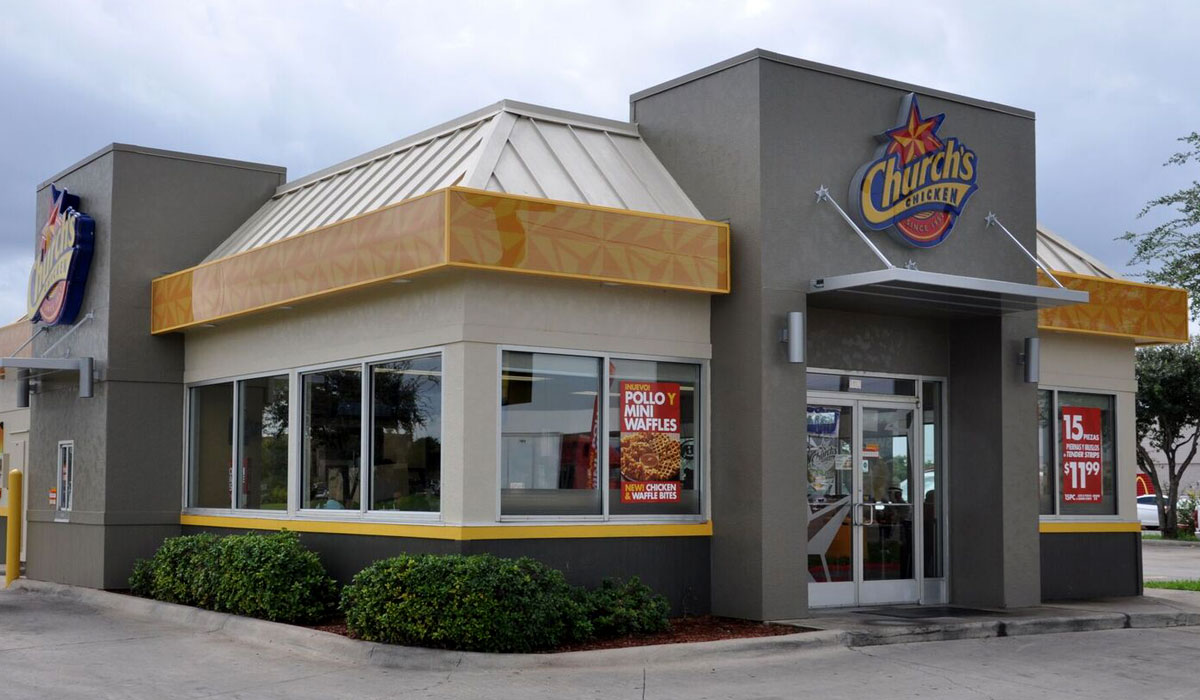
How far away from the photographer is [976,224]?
15.5 meters

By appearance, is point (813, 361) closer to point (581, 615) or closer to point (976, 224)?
point (976, 224)

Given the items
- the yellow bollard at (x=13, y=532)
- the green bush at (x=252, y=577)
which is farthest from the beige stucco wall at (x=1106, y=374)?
the yellow bollard at (x=13, y=532)

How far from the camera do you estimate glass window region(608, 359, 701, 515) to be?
44.9ft

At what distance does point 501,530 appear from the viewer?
Result: 12.7 meters

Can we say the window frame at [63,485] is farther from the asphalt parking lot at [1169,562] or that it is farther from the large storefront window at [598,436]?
the asphalt parking lot at [1169,562]

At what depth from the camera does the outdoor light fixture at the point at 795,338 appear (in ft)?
44.6

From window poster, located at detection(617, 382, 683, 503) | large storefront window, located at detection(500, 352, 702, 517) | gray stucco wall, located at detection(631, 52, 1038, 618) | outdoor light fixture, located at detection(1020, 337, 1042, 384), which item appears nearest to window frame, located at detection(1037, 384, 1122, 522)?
outdoor light fixture, located at detection(1020, 337, 1042, 384)

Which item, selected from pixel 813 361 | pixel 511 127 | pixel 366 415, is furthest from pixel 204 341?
pixel 813 361

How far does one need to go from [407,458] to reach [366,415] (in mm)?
831

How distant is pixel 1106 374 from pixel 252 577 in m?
11.4

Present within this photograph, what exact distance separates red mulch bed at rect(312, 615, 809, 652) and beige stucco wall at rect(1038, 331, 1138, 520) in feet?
20.2

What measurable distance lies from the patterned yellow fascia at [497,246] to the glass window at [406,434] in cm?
105

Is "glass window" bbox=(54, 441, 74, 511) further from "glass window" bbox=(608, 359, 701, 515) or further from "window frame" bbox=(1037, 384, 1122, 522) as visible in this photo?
"window frame" bbox=(1037, 384, 1122, 522)

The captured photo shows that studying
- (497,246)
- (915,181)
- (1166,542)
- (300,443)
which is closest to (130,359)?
(300,443)
